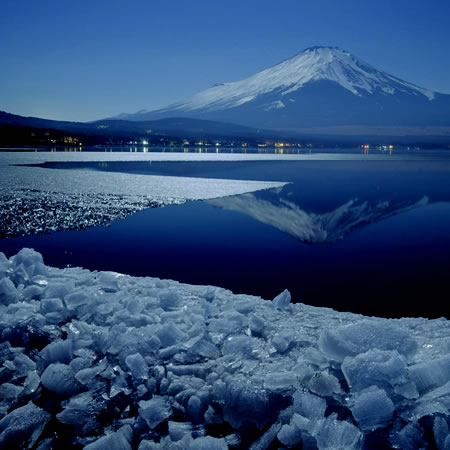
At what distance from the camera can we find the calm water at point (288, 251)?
695 cm

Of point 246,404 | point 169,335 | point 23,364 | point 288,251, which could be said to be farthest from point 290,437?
point 288,251

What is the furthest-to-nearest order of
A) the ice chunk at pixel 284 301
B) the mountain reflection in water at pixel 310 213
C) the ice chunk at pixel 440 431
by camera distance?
1. the mountain reflection in water at pixel 310 213
2. the ice chunk at pixel 284 301
3. the ice chunk at pixel 440 431

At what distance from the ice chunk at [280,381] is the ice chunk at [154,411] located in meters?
0.80

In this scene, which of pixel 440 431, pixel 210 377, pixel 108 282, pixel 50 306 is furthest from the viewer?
pixel 108 282

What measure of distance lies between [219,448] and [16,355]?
228 centimetres

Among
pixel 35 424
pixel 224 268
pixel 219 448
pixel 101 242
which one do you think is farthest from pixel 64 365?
pixel 101 242

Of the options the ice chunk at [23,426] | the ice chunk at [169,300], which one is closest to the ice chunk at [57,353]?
the ice chunk at [23,426]

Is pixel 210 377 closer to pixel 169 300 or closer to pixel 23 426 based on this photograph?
pixel 169 300

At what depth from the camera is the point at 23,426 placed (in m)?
3.29

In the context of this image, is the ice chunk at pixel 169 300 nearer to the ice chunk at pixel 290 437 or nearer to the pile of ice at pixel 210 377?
the pile of ice at pixel 210 377

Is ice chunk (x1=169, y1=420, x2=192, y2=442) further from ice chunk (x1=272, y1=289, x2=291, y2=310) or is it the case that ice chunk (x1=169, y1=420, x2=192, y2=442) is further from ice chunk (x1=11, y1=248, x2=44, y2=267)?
ice chunk (x1=11, y1=248, x2=44, y2=267)

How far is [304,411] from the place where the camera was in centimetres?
296

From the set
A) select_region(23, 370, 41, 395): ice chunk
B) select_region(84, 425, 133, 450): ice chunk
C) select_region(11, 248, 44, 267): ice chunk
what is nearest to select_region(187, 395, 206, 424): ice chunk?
select_region(84, 425, 133, 450): ice chunk

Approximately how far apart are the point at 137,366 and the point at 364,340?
188 centimetres
